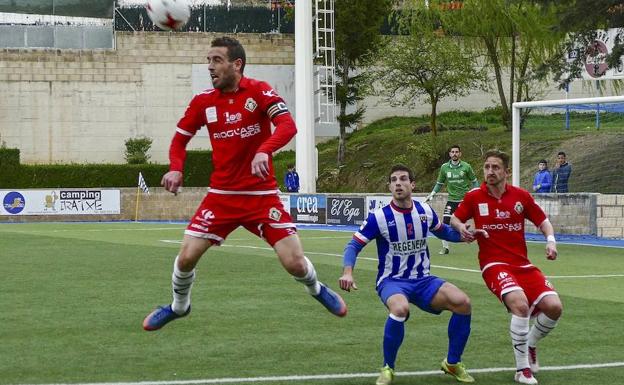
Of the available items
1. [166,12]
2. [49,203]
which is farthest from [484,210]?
[49,203]

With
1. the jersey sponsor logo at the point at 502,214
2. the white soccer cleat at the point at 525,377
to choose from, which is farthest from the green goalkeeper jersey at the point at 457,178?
the white soccer cleat at the point at 525,377

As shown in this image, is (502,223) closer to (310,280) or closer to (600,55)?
(310,280)

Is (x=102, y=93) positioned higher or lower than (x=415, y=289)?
higher

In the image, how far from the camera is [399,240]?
29.7 feet

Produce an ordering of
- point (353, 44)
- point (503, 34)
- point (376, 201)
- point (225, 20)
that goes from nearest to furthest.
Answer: point (376, 201)
point (503, 34)
point (353, 44)
point (225, 20)

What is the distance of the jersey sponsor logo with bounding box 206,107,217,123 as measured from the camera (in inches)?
367

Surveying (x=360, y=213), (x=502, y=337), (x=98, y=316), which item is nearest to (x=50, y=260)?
(x=98, y=316)

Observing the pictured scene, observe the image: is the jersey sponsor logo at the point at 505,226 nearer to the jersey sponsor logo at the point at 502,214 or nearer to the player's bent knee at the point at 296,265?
the jersey sponsor logo at the point at 502,214

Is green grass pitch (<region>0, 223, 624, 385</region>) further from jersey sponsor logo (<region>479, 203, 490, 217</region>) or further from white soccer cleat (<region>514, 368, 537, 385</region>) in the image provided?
jersey sponsor logo (<region>479, 203, 490, 217</region>)

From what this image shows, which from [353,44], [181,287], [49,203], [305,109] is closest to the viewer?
[181,287]

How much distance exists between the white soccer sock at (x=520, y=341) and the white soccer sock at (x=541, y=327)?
356mm

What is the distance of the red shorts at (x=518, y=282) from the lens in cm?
909

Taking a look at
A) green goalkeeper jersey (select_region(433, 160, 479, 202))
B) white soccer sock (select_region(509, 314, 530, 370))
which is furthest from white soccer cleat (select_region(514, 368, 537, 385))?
green goalkeeper jersey (select_region(433, 160, 479, 202))

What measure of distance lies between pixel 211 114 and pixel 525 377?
319cm
